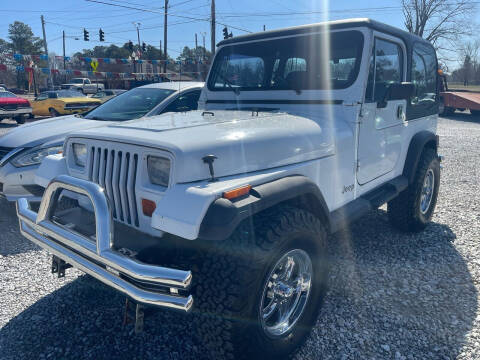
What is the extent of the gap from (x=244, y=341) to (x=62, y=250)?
115cm

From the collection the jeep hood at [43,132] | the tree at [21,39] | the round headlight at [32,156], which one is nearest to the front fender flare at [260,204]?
the round headlight at [32,156]

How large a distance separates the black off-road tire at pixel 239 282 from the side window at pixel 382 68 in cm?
170

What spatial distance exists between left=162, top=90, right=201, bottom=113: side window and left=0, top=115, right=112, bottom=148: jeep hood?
1.04 m

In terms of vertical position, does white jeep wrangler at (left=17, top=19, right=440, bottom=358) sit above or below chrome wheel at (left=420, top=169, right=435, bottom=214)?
above

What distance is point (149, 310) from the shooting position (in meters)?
2.10

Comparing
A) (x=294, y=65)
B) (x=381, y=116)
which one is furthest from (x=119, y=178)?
(x=381, y=116)

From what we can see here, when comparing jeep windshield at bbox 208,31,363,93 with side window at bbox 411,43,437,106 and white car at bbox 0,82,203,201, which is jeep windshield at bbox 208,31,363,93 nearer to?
side window at bbox 411,43,437,106

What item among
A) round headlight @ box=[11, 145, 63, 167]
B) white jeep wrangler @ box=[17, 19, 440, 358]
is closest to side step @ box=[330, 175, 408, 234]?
white jeep wrangler @ box=[17, 19, 440, 358]

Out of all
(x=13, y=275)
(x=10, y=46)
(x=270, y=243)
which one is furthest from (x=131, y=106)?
(x=10, y=46)

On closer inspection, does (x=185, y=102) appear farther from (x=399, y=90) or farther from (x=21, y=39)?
(x=21, y=39)

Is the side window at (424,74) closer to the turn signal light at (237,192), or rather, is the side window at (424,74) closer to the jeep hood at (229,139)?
the jeep hood at (229,139)

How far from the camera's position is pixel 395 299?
3031 mm

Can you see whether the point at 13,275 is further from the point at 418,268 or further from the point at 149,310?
the point at 418,268

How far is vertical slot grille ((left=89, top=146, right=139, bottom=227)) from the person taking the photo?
209 centimetres
